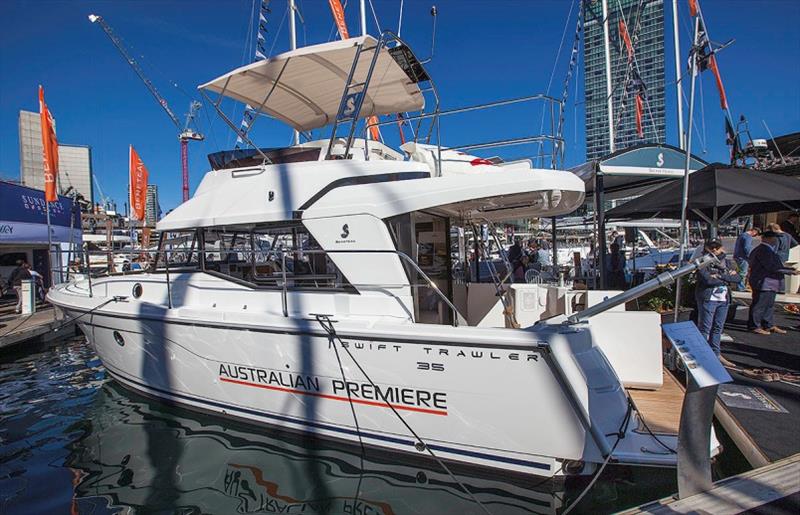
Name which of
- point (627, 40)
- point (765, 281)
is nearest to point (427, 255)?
point (765, 281)

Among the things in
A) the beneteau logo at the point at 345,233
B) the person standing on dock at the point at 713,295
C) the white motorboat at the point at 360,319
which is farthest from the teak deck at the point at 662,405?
the beneteau logo at the point at 345,233

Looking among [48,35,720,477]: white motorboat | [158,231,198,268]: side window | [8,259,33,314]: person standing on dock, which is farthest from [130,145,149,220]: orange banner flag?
[158,231,198,268]: side window

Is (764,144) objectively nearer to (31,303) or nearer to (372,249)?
(372,249)

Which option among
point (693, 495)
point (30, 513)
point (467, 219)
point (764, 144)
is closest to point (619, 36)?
point (764, 144)

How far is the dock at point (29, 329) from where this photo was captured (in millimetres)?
8688

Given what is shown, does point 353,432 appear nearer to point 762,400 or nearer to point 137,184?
point 762,400

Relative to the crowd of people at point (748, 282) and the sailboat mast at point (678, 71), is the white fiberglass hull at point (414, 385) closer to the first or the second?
the crowd of people at point (748, 282)

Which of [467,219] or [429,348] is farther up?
[467,219]

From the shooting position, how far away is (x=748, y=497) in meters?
2.60

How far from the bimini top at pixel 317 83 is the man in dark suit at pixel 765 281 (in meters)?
5.35

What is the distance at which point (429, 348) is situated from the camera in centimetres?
357

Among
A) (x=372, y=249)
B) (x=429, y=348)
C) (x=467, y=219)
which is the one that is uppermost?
(x=467, y=219)

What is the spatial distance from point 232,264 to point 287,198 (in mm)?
1510

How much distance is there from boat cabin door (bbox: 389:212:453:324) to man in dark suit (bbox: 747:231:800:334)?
15.1 ft
